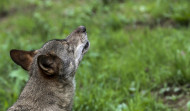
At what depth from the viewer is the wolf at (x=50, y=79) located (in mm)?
2932

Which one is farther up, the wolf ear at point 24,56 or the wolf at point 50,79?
the wolf ear at point 24,56

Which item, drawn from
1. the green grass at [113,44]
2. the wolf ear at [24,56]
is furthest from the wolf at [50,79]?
the green grass at [113,44]

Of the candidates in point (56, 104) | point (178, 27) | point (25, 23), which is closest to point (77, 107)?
point (56, 104)

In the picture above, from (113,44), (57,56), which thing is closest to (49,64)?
(57,56)

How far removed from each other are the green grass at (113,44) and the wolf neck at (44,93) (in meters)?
0.94

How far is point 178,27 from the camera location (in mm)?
5684

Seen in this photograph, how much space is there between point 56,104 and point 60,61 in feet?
1.35

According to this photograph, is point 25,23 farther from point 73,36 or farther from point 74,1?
point 73,36

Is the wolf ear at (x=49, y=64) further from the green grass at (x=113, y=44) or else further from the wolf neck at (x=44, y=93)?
the green grass at (x=113, y=44)

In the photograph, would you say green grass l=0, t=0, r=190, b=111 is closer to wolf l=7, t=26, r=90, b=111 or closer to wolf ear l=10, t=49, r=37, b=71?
wolf l=7, t=26, r=90, b=111

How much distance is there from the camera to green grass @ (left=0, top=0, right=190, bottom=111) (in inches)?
166

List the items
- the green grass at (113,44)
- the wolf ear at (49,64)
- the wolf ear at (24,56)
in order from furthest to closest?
the green grass at (113,44) < the wolf ear at (24,56) < the wolf ear at (49,64)

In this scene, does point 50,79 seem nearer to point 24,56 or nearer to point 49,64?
point 49,64

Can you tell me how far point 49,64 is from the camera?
2.90m
